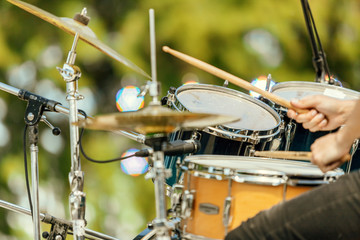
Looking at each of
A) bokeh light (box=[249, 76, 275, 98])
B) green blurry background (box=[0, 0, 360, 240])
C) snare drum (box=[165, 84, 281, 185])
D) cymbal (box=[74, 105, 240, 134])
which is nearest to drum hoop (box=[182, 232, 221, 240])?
cymbal (box=[74, 105, 240, 134])

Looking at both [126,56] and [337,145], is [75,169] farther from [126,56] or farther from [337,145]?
[126,56]

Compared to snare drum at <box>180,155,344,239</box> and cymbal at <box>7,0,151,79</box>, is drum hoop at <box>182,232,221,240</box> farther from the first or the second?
cymbal at <box>7,0,151,79</box>

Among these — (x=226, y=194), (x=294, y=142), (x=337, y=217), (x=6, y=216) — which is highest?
(x=6, y=216)

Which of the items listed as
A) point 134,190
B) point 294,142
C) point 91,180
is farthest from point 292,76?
point 91,180

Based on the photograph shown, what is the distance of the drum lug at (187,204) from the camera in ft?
5.09

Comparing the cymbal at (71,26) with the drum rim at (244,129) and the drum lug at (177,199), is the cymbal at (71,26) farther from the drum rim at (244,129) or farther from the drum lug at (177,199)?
the drum rim at (244,129)

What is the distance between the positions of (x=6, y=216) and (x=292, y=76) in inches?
76.6

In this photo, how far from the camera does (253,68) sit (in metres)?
2.94

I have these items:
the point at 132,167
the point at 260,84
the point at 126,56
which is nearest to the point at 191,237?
the point at 260,84

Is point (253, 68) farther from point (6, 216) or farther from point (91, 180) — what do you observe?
point (6, 216)

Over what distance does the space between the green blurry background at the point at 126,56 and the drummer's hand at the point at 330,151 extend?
1623 millimetres

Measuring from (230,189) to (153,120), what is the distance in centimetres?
Answer: 37

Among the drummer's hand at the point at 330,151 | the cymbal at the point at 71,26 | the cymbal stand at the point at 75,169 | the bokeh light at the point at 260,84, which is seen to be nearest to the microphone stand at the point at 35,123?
the cymbal stand at the point at 75,169

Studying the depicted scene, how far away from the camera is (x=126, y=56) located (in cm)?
294
